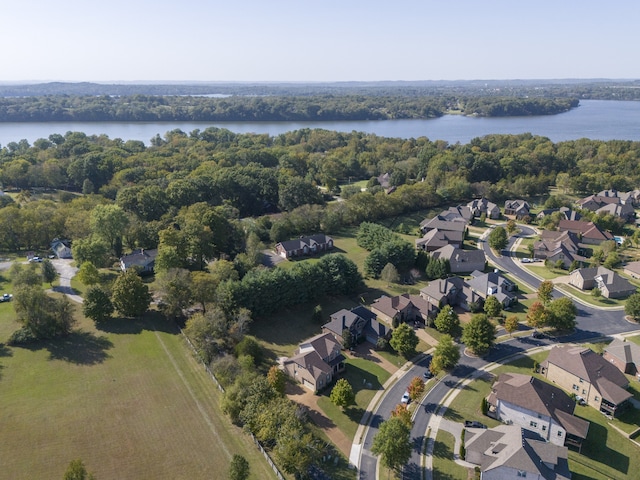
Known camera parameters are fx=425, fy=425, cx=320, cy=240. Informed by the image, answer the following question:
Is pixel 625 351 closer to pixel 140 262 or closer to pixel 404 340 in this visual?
pixel 404 340

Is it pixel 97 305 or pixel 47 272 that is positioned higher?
pixel 47 272

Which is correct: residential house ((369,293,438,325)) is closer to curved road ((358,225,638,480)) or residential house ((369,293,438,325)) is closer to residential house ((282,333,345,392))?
curved road ((358,225,638,480))

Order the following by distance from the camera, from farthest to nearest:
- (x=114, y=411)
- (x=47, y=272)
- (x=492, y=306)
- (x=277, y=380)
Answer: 1. (x=47, y=272)
2. (x=492, y=306)
3. (x=277, y=380)
4. (x=114, y=411)

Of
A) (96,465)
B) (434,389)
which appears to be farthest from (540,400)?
(96,465)

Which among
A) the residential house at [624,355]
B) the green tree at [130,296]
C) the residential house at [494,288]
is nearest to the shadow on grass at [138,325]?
the green tree at [130,296]

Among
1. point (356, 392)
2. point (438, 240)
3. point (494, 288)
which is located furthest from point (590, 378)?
point (438, 240)
